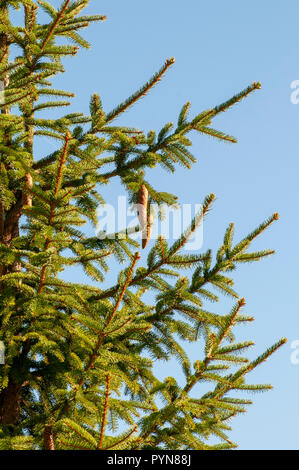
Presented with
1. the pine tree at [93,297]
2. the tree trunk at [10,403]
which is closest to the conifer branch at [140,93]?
the pine tree at [93,297]

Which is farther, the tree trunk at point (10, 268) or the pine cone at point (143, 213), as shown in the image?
the tree trunk at point (10, 268)

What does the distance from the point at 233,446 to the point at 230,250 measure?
160cm

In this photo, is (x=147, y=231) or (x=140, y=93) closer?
(x=147, y=231)

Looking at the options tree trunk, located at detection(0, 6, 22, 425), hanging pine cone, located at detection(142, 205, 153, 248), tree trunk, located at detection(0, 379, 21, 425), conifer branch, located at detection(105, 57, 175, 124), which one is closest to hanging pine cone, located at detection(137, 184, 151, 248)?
hanging pine cone, located at detection(142, 205, 153, 248)

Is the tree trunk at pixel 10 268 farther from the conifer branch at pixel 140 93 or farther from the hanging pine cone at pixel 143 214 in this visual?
the hanging pine cone at pixel 143 214

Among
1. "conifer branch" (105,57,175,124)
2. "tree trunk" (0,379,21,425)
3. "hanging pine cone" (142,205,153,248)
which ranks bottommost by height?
"tree trunk" (0,379,21,425)

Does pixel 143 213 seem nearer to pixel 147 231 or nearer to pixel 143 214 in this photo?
pixel 143 214

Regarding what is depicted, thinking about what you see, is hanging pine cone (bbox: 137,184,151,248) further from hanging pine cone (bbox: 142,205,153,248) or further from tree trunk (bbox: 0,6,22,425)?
tree trunk (bbox: 0,6,22,425)

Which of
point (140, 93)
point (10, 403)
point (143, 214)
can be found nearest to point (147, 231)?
point (143, 214)

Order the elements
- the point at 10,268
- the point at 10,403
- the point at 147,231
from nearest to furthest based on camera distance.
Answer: the point at 147,231 < the point at 10,403 < the point at 10,268

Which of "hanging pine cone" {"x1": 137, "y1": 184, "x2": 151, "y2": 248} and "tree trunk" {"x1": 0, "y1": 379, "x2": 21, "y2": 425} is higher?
"hanging pine cone" {"x1": 137, "y1": 184, "x2": 151, "y2": 248}

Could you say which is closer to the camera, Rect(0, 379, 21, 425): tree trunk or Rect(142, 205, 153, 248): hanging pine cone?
Rect(142, 205, 153, 248): hanging pine cone

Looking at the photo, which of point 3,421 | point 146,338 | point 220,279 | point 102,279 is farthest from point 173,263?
point 3,421
